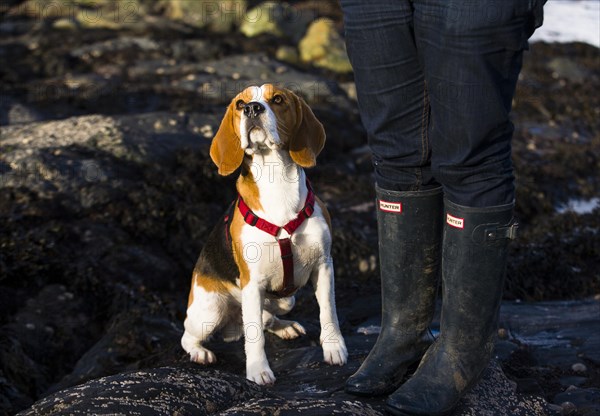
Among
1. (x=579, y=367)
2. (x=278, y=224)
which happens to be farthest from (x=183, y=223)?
(x=579, y=367)

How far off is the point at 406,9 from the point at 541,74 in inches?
452

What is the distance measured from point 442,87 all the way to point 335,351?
157cm

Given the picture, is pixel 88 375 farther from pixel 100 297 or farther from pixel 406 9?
pixel 406 9

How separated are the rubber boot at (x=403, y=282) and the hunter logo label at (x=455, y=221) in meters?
0.17

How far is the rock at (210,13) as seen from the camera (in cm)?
1552

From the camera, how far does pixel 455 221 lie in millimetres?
2998

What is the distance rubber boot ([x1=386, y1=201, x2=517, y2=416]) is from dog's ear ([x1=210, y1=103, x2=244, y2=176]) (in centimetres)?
123

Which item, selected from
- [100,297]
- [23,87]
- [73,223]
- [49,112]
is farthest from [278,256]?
[23,87]

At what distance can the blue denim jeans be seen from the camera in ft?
8.71

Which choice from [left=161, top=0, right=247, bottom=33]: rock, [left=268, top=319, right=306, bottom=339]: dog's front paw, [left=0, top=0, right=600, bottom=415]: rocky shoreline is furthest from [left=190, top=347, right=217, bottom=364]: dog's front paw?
[left=161, top=0, right=247, bottom=33]: rock

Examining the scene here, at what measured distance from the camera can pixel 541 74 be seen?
1362cm

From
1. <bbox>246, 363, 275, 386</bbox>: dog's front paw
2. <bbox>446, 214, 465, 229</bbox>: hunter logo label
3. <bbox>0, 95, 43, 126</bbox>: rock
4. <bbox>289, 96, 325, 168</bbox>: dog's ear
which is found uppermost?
<bbox>446, 214, 465, 229</bbox>: hunter logo label

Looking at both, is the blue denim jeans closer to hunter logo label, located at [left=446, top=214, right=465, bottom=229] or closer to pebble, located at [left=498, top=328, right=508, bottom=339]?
hunter logo label, located at [left=446, top=214, right=465, bottom=229]

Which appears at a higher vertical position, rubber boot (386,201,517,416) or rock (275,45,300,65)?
rubber boot (386,201,517,416)
